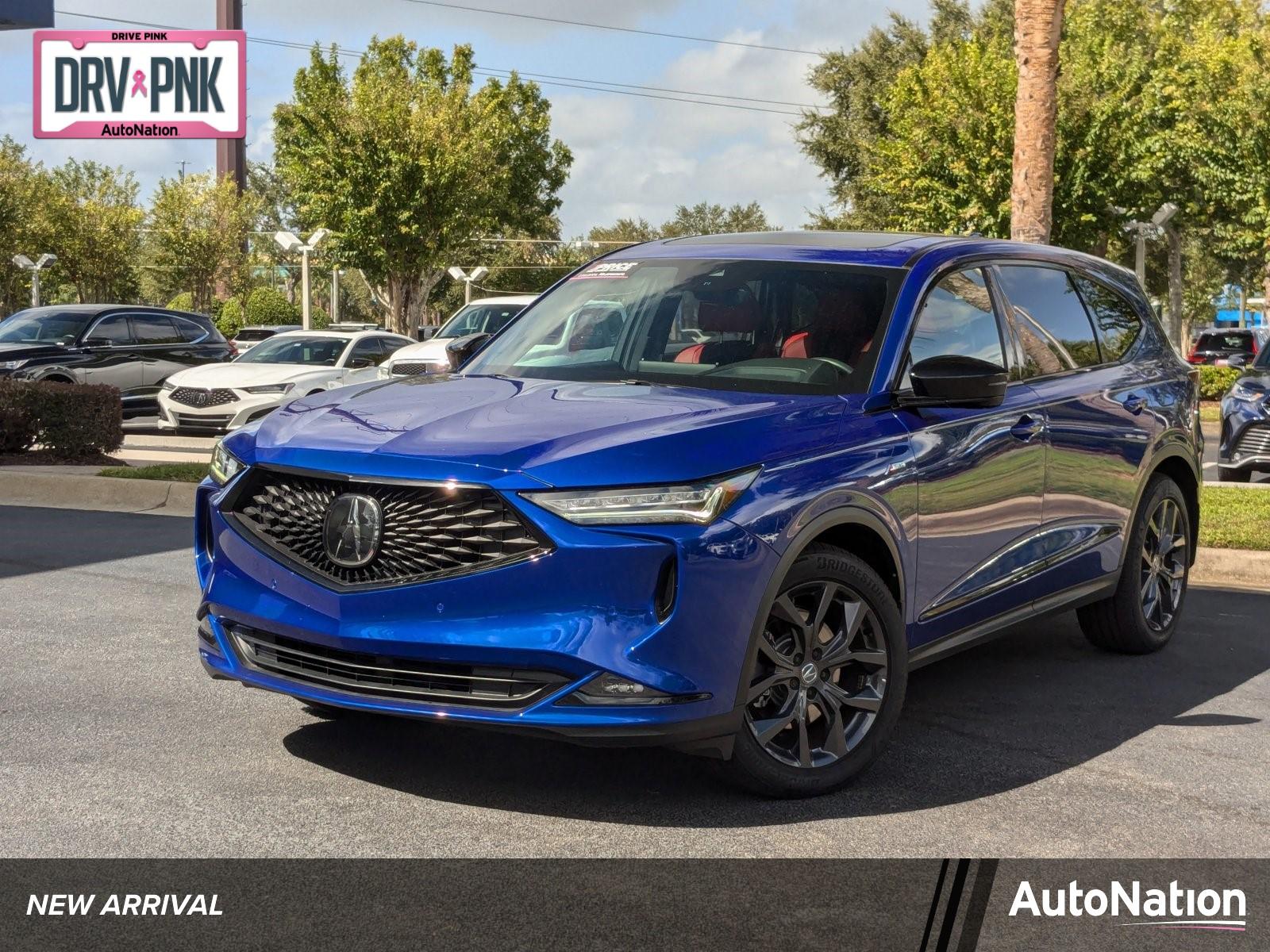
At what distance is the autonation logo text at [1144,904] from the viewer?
408 cm

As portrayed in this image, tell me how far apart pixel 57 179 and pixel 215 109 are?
35.8 metres

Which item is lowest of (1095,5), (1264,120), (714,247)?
(714,247)

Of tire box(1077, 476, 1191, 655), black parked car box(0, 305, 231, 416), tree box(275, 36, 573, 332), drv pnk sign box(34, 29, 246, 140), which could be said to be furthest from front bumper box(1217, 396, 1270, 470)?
tree box(275, 36, 573, 332)

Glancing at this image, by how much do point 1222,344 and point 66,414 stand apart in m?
30.8

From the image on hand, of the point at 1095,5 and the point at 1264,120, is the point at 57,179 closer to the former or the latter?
the point at 1095,5

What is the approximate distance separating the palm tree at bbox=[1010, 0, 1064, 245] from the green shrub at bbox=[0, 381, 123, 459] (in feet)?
30.2

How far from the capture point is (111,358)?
21594 millimetres

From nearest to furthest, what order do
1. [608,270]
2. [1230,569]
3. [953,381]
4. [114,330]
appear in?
[953,381]
[608,270]
[1230,569]
[114,330]

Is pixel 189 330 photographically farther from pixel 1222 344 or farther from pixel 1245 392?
pixel 1222 344

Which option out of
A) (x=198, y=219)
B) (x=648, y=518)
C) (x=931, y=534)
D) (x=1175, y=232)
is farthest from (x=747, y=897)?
(x=198, y=219)

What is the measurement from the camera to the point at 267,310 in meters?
52.7

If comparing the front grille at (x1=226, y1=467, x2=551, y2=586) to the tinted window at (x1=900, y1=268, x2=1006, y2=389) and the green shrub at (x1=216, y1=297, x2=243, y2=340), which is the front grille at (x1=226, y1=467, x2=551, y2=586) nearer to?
the tinted window at (x1=900, y1=268, x2=1006, y2=389)

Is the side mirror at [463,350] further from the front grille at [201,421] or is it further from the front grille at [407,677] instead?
the front grille at [201,421]

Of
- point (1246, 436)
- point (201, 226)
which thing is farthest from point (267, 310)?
point (1246, 436)
